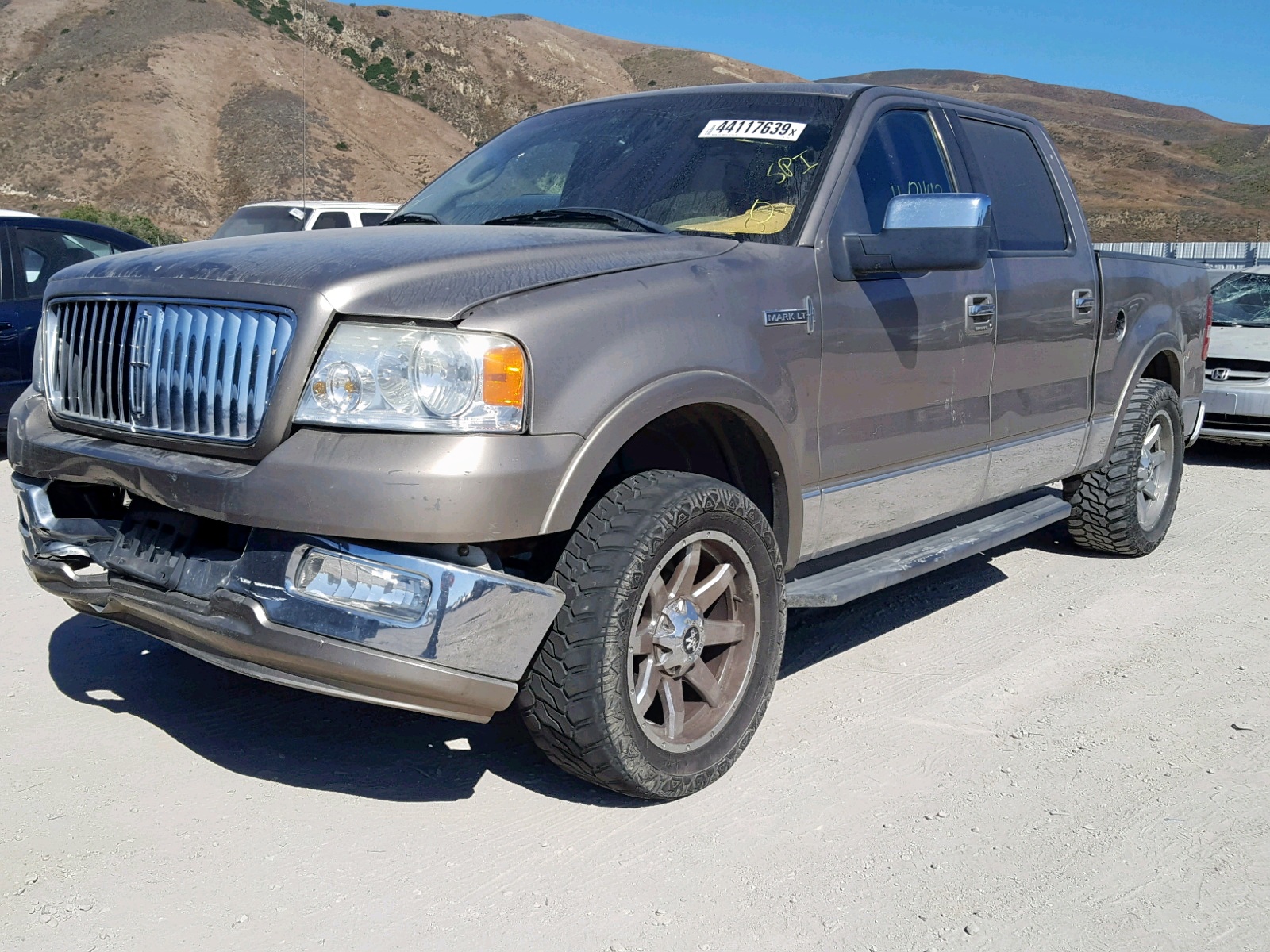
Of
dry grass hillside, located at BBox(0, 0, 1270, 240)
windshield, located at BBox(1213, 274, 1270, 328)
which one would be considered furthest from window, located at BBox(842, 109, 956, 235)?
dry grass hillside, located at BBox(0, 0, 1270, 240)

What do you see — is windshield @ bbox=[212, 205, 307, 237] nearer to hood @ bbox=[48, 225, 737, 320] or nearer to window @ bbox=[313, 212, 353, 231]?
window @ bbox=[313, 212, 353, 231]

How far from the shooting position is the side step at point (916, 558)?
12.6 ft

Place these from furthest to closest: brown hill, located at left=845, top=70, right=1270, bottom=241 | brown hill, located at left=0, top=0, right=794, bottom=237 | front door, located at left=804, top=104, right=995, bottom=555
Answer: brown hill, located at left=845, top=70, right=1270, bottom=241 < brown hill, located at left=0, top=0, right=794, bottom=237 < front door, located at left=804, top=104, right=995, bottom=555

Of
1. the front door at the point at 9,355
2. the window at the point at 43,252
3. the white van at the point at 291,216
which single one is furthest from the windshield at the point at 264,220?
the front door at the point at 9,355

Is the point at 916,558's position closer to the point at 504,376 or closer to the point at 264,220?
the point at 504,376

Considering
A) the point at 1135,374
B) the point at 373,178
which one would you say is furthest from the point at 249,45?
the point at 1135,374

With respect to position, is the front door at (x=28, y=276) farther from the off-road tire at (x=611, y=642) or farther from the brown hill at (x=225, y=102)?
the brown hill at (x=225, y=102)

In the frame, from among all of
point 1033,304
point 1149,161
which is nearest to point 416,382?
point 1033,304

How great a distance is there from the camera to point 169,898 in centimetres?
282

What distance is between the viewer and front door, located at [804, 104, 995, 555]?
3.90 metres

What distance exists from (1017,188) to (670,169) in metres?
1.80

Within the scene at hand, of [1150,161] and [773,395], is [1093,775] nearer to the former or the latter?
[773,395]

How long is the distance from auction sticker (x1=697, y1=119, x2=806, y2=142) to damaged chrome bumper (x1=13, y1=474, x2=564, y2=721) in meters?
1.92

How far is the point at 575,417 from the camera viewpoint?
2.97 m
